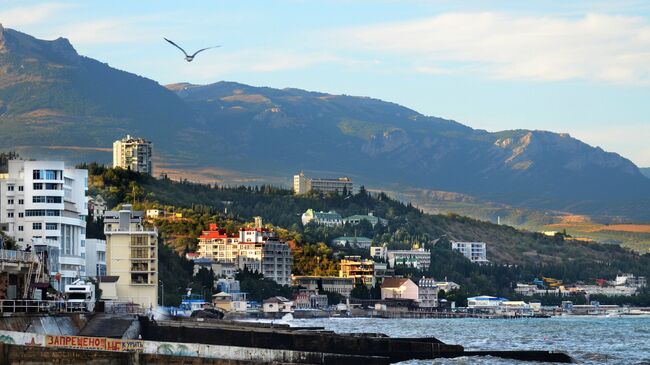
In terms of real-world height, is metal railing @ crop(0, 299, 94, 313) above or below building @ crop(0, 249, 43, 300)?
below

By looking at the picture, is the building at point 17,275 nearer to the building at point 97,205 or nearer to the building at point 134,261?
the building at point 134,261

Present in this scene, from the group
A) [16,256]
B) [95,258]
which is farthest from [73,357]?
[95,258]

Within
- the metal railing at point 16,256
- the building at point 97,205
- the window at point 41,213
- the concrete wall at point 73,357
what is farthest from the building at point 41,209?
the concrete wall at point 73,357

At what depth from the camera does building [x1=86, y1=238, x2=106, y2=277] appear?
125000mm

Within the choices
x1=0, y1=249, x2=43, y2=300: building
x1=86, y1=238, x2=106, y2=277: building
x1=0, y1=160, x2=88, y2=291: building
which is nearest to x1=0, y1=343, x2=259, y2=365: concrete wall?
x1=0, y1=249, x2=43, y2=300: building

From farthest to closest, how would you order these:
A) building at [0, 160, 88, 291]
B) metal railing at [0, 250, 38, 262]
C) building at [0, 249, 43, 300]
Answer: building at [0, 160, 88, 291] → metal railing at [0, 250, 38, 262] → building at [0, 249, 43, 300]

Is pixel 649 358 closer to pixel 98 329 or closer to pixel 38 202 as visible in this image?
pixel 98 329

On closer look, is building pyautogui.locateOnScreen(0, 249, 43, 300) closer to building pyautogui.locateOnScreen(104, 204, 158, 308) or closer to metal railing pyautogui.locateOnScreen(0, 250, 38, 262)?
metal railing pyautogui.locateOnScreen(0, 250, 38, 262)

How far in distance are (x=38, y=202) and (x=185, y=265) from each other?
68.6 metres

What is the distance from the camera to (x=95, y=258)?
12675cm

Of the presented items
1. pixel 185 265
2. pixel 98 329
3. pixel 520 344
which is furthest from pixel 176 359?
pixel 185 265

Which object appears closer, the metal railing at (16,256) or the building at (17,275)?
the building at (17,275)

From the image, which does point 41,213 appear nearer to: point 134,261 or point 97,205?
point 134,261

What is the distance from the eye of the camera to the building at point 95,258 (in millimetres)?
125000
